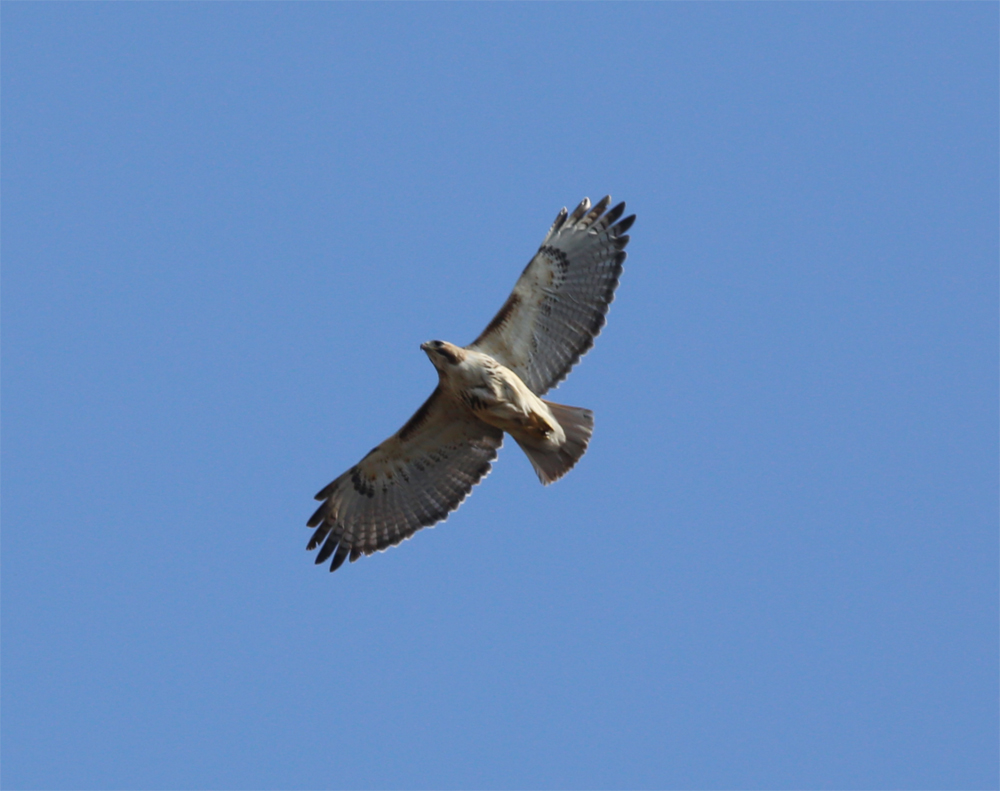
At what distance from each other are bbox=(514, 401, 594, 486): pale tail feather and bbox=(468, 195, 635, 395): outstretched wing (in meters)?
0.37

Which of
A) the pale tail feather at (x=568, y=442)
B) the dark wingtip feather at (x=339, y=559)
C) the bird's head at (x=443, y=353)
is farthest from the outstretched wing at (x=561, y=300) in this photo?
the dark wingtip feather at (x=339, y=559)

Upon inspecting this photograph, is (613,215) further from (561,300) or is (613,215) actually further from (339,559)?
(339,559)

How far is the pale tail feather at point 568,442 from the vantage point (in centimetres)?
1424

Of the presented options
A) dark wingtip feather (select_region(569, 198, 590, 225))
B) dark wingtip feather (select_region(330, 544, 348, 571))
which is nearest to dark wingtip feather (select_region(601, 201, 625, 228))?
dark wingtip feather (select_region(569, 198, 590, 225))

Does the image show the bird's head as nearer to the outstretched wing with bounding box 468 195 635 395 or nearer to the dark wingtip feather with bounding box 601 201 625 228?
the outstretched wing with bounding box 468 195 635 395

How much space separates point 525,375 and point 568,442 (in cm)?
85

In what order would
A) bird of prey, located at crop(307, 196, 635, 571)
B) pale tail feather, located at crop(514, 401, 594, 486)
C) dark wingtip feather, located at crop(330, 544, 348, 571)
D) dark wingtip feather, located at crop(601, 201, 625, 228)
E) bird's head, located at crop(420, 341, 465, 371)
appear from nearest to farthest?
1. bird's head, located at crop(420, 341, 465, 371)
2. bird of prey, located at crop(307, 196, 635, 571)
3. pale tail feather, located at crop(514, 401, 594, 486)
4. dark wingtip feather, located at crop(601, 201, 625, 228)
5. dark wingtip feather, located at crop(330, 544, 348, 571)

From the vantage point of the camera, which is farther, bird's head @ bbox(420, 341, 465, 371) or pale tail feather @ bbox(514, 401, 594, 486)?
pale tail feather @ bbox(514, 401, 594, 486)

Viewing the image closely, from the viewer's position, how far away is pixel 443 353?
1359cm

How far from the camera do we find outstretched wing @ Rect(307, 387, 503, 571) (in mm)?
14609

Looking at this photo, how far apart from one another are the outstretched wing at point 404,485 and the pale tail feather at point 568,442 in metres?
0.70

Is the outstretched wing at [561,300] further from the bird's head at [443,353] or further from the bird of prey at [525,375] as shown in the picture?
the bird's head at [443,353]

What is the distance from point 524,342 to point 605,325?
0.89 m

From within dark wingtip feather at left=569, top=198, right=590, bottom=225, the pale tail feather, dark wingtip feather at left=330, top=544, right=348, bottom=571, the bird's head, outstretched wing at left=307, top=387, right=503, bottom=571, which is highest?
dark wingtip feather at left=569, top=198, right=590, bottom=225
